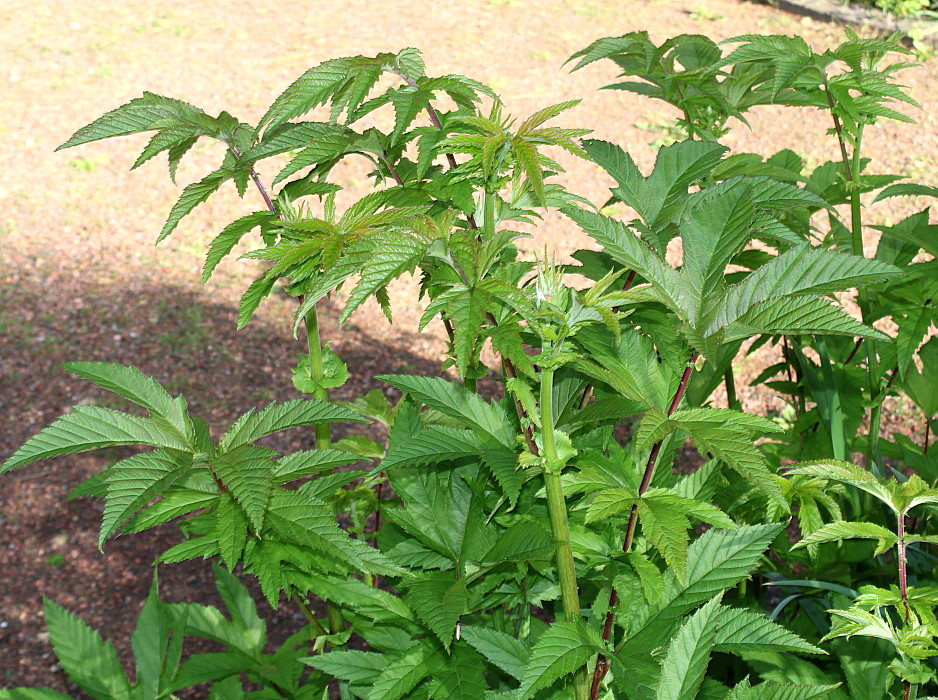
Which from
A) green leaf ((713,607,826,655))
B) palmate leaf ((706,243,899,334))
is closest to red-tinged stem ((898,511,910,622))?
green leaf ((713,607,826,655))

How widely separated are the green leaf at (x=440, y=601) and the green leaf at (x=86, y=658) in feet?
2.36

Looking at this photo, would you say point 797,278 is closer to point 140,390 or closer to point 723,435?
point 723,435

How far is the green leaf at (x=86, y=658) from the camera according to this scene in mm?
1634

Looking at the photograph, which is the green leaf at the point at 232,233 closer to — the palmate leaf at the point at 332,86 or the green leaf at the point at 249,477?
the palmate leaf at the point at 332,86

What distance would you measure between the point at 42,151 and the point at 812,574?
17.1ft

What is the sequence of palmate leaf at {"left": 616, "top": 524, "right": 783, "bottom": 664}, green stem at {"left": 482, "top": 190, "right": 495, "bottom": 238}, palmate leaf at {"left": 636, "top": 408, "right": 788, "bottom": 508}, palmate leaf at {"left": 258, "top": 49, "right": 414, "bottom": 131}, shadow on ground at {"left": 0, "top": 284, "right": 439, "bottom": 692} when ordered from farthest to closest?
shadow on ground at {"left": 0, "top": 284, "right": 439, "bottom": 692} < palmate leaf at {"left": 258, "top": 49, "right": 414, "bottom": 131} < palmate leaf at {"left": 616, "top": 524, "right": 783, "bottom": 664} < green stem at {"left": 482, "top": 190, "right": 495, "bottom": 238} < palmate leaf at {"left": 636, "top": 408, "right": 788, "bottom": 508}

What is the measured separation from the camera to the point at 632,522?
122 centimetres

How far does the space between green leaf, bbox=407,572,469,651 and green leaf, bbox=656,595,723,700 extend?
0.27 metres

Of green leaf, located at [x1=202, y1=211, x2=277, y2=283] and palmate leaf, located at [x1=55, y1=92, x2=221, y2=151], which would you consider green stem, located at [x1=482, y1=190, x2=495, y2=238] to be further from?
palmate leaf, located at [x1=55, y1=92, x2=221, y2=151]

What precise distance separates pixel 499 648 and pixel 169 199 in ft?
14.5

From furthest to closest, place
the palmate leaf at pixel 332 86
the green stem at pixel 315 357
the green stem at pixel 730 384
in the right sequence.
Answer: the green stem at pixel 730 384, the green stem at pixel 315 357, the palmate leaf at pixel 332 86

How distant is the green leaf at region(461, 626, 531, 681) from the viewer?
1.23 m

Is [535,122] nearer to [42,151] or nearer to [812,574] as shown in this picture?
[812,574]

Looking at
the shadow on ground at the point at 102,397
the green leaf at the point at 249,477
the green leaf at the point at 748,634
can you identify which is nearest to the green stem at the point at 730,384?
the green leaf at the point at 748,634
